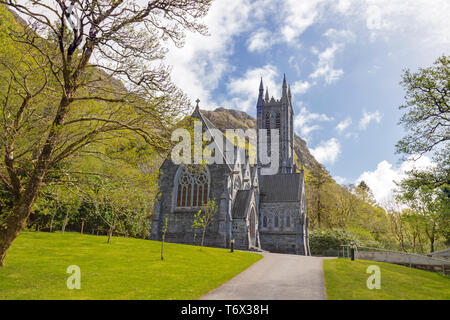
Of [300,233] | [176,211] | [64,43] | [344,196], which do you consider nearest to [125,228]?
[176,211]

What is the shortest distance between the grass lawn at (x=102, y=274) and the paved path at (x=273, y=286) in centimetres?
58

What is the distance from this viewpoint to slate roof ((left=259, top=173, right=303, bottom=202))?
42250 millimetres

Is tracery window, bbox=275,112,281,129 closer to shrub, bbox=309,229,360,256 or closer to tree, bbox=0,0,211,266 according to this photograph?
shrub, bbox=309,229,360,256

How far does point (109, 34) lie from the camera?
32.4 feet

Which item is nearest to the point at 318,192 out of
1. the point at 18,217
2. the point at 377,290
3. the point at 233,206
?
the point at 233,206

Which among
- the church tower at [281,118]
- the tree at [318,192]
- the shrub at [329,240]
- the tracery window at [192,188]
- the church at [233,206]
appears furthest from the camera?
the church tower at [281,118]

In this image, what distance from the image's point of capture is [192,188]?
33031mm

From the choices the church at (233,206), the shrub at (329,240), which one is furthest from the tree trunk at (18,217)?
the shrub at (329,240)

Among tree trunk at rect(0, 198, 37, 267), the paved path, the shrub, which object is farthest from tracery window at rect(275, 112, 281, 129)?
tree trunk at rect(0, 198, 37, 267)

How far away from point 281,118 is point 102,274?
59.5 metres

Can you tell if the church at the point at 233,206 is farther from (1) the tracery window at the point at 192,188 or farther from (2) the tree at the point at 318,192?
(2) the tree at the point at 318,192

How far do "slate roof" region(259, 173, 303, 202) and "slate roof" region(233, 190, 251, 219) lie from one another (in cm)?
863

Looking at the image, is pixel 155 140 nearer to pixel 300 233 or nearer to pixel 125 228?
pixel 125 228

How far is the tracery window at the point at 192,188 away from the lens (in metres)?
32.6
